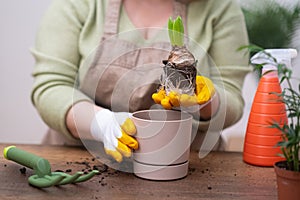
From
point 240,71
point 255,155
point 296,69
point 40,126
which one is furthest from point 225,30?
point 40,126

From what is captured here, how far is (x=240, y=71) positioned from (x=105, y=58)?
0.36 m

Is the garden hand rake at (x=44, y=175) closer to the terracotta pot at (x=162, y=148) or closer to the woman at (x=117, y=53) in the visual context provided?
the terracotta pot at (x=162, y=148)

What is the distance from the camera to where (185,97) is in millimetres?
788

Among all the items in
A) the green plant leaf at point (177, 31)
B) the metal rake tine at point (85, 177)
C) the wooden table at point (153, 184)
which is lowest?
the wooden table at point (153, 184)

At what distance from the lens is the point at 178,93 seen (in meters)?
0.79

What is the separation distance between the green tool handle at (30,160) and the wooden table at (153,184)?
2 cm

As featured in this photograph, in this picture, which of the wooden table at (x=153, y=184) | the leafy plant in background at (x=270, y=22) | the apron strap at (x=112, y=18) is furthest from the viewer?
the leafy plant in background at (x=270, y=22)

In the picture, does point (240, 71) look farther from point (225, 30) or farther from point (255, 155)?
point (255, 155)

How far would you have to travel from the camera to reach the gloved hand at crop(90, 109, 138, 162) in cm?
79

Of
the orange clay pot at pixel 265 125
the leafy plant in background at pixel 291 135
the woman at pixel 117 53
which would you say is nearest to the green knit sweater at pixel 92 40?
the woman at pixel 117 53

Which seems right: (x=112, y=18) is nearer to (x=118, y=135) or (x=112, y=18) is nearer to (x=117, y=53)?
(x=117, y=53)

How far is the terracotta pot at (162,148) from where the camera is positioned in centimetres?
77

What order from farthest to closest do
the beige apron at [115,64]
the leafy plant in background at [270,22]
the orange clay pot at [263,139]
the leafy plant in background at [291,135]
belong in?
the leafy plant in background at [270,22] < the beige apron at [115,64] < the orange clay pot at [263,139] < the leafy plant in background at [291,135]

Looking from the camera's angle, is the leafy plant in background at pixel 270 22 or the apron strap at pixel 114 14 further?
the leafy plant in background at pixel 270 22
